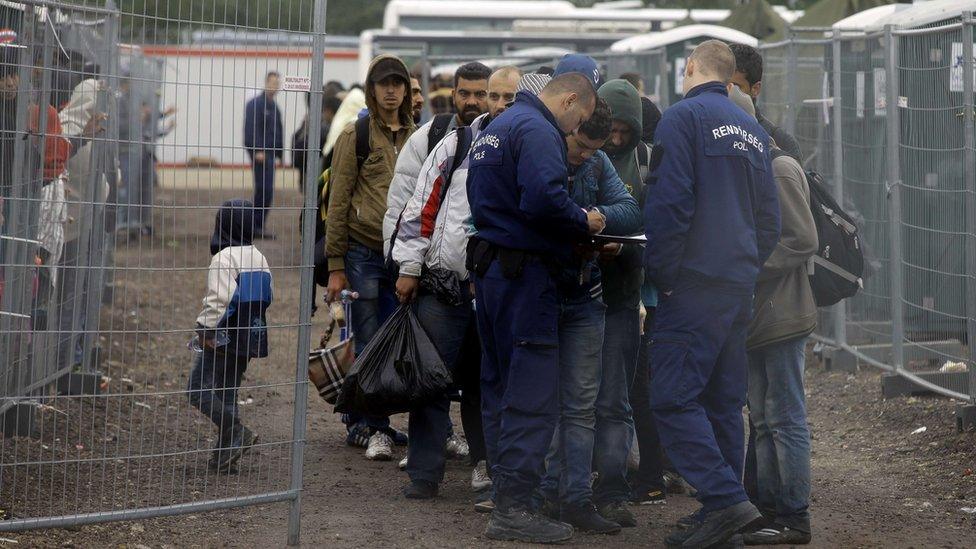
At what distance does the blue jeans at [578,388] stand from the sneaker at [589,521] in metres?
0.03

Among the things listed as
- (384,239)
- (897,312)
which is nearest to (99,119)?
(384,239)

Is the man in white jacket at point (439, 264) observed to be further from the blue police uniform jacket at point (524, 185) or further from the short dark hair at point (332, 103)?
the short dark hair at point (332, 103)

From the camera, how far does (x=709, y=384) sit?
17.5 feet

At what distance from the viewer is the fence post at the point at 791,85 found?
10367mm

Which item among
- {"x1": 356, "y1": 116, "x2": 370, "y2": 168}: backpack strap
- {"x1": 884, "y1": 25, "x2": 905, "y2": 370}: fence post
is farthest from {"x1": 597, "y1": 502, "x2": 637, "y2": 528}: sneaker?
{"x1": 884, "y1": 25, "x2": 905, "y2": 370}: fence post

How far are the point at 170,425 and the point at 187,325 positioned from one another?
373cm

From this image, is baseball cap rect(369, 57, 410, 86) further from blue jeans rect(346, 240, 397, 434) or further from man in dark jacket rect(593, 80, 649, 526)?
man in dark jacket rect(593, 80, 649, 526)

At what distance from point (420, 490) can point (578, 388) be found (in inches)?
44.3

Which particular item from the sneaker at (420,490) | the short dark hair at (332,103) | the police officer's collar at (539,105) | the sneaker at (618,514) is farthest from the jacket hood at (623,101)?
the short dark hair at (332,103)

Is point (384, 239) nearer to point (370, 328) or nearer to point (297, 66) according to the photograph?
point (370, 328)

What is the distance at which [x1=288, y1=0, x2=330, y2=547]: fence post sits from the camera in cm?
505

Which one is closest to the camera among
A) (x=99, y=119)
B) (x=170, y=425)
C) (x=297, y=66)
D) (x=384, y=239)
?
(x=297, y=66)

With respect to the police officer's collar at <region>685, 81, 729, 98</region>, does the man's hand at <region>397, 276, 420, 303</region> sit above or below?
below

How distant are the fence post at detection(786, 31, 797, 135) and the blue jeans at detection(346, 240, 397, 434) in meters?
4.87
